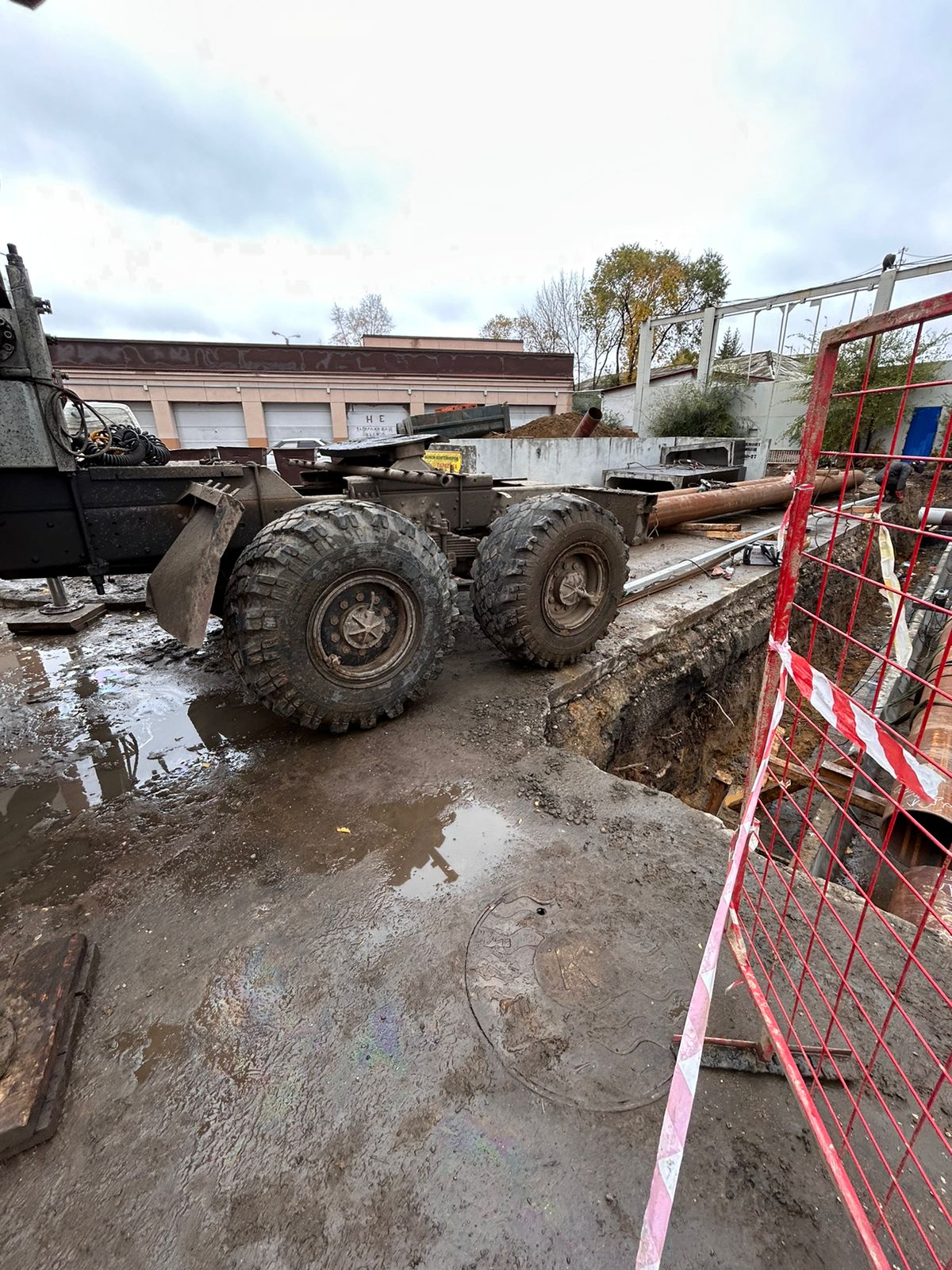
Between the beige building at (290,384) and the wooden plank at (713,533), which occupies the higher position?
the beige building at (290,384)

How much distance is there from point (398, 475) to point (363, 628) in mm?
1357

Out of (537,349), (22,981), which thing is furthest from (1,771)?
(537,349)

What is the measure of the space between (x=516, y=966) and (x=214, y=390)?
25.1 metres

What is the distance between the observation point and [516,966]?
1.98 meters

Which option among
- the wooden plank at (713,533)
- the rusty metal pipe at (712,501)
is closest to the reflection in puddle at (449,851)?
the rusty metal pipe at (712,501)

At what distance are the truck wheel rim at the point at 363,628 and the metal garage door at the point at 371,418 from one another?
22131 millimetres

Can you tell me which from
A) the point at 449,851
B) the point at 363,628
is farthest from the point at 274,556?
the point at 449,851

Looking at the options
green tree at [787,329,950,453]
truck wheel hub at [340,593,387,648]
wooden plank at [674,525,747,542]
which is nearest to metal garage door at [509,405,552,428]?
green tree at [787,329,950,453]

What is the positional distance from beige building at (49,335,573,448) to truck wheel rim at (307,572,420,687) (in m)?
19.2

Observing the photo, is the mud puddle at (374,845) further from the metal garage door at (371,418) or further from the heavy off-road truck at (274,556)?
the metal garage door at (371,418)

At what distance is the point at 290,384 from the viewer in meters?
22.8

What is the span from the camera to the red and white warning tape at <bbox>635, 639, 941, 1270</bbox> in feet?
3.82

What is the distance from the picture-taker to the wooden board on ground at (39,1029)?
1498mm

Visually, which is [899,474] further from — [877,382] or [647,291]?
[647,291]
